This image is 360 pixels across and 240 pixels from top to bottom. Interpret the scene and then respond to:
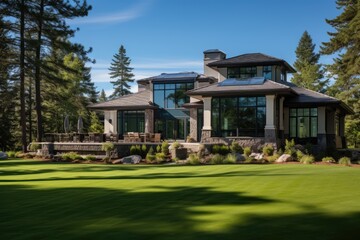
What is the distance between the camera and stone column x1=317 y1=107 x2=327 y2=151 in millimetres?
25609

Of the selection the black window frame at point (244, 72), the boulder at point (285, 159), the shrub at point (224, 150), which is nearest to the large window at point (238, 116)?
the shrub at point (224, 150)

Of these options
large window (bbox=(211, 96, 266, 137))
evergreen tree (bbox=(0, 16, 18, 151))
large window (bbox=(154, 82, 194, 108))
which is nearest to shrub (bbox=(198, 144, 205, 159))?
large window (bbox=(211, 96, 266, 137))

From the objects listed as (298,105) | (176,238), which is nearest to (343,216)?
(176,238)

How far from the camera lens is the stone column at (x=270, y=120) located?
78.7ft

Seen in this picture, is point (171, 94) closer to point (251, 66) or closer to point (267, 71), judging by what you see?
point (251, 66)

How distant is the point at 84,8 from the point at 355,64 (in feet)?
69.0

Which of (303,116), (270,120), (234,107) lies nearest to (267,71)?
(303,116)

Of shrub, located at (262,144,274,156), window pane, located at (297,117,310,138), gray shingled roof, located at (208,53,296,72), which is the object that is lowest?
shrub, located at (262,144,274,156)

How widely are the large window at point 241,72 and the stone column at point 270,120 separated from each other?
561cm

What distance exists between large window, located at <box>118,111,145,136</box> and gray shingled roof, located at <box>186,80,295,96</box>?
968cm

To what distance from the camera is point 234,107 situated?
2547 cm

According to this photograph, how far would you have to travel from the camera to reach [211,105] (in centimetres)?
2594

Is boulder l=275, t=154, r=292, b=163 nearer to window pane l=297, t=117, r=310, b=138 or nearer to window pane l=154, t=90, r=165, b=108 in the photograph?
window pane l=297, t=117, r=310, b=138

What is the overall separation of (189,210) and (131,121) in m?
27.8
